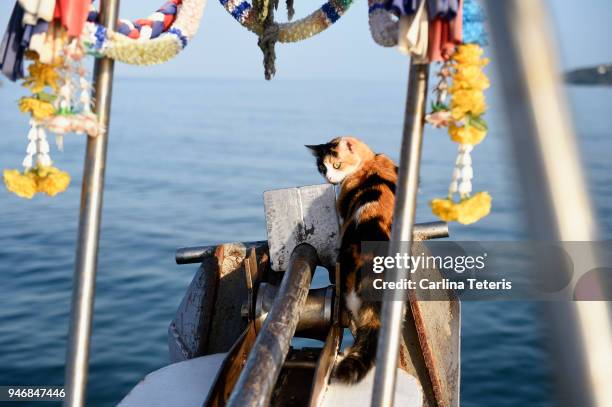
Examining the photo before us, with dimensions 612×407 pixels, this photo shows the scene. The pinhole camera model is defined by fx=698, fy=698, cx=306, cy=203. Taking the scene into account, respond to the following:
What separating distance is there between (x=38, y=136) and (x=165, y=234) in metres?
8.43

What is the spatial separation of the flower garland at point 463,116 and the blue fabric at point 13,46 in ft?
3.81

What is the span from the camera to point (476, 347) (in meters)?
6.64

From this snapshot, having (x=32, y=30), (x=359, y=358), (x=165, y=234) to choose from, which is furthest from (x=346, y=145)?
(x=165, y=234)

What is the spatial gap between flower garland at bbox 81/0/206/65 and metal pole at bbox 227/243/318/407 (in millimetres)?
914

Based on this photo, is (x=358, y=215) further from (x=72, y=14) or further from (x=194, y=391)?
(x=72, y=14)

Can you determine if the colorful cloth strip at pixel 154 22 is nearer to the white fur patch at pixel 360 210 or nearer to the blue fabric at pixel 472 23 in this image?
the blue fabric at pixel 472 23

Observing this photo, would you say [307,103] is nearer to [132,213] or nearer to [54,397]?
[132,213]

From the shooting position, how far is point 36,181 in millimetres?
2014

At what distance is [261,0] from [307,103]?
33.3 meters

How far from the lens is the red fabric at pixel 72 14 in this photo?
74.0 inches

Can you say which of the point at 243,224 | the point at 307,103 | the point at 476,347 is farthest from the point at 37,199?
the point at 307,103

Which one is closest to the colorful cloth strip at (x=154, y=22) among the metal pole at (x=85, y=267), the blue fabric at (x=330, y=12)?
the metal pole at (x=85, y=267)

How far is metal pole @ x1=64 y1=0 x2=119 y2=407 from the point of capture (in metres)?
1.93

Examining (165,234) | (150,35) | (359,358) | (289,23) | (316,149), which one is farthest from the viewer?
(165,234)
